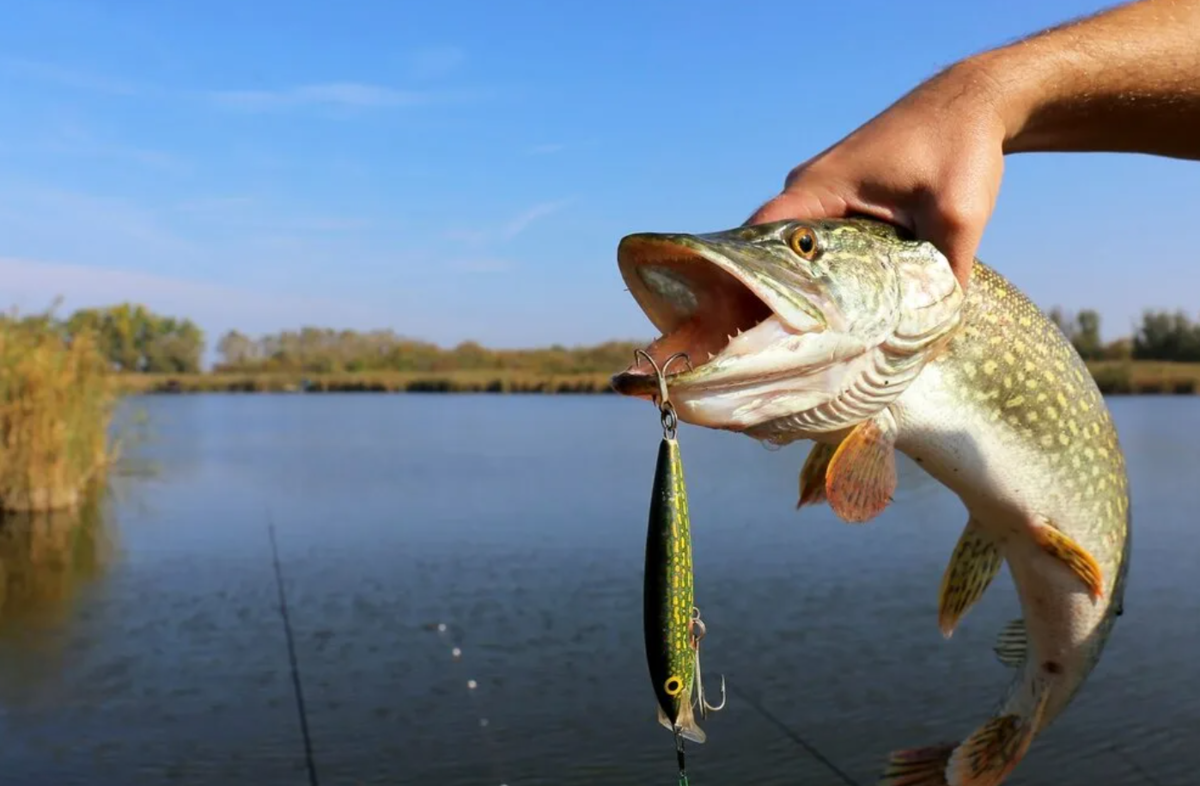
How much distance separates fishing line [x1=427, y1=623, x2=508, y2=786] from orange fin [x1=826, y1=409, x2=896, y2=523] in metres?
5.30

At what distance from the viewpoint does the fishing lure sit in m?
1.48

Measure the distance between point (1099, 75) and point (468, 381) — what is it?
57.4 meters

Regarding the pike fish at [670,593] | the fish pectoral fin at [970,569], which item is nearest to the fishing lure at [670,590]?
the pike fish at [670,593]

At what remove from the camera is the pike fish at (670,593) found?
1.48 metres

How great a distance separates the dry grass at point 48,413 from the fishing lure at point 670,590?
13.1m

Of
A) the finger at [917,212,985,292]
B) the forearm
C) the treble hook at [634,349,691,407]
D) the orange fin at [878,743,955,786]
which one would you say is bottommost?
the orange fin at [878,743,955,786]

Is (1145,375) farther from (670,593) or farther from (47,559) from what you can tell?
(670,593)

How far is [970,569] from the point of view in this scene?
89.0 inches

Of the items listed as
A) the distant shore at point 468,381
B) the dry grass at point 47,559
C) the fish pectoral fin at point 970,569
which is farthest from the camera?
the distant shore at point 468,381

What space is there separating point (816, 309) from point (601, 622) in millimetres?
8050

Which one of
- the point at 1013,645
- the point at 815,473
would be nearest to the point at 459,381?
the point at 1013,645

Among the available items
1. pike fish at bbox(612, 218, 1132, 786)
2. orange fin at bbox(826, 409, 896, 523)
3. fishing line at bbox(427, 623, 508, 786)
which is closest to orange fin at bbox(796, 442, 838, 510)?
pike fish at bbox(612, 218, 1132, 786)

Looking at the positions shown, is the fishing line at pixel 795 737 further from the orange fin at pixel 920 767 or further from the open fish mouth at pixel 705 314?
the open fish mouth at pixel 705 314

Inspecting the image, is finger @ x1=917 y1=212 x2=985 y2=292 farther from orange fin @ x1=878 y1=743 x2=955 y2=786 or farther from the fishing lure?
orange fin @ x1=878 y1=743 x2=955 y2=786
